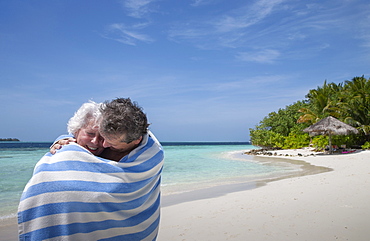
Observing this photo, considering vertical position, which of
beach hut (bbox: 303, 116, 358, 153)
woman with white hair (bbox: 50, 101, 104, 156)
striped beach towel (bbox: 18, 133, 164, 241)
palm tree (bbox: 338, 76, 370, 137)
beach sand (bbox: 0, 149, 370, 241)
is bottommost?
beach sand (bbox: 0, 149, 370, 241)

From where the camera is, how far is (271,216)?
14.9ft

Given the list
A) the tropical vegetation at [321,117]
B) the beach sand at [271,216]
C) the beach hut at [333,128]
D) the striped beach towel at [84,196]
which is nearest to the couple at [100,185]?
the striped beach towel at [84,196]

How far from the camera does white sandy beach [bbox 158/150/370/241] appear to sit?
376cm

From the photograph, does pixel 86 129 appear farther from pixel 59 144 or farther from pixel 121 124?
pixel 121 124

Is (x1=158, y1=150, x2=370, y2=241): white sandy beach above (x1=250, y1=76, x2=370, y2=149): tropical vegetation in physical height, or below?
below

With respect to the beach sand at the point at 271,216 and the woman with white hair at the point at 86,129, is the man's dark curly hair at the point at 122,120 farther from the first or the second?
the beach sand at the point at 271,216

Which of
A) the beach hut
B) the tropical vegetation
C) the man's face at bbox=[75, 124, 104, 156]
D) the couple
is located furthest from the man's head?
the tropical vegetation

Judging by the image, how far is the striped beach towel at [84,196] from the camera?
1371mm

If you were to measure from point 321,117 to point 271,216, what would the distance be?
23.5 meters

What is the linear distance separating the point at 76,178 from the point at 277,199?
5.11 meters

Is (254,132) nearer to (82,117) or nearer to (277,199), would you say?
(277,199)

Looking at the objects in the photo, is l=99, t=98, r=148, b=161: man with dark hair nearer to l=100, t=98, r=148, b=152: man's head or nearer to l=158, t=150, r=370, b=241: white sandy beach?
l=100, t=98, r=148, b=152: man's head

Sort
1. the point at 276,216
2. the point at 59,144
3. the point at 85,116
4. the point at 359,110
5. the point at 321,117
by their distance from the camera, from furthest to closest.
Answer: the point at 321,117, the point at 359,110, the point at 276,216, the point at 85,116, the point at 59,144

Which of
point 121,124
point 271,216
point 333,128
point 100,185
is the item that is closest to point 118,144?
point 121,124
